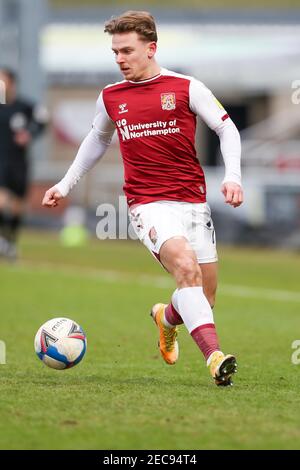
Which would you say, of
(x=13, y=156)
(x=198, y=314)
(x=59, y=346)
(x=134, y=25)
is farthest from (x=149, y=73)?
(x=13, y=156)

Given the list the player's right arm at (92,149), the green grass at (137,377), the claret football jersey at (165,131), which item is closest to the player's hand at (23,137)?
the green grass at (137,377)

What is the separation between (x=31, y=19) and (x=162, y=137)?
101 ft

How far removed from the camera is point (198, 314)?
6945mm

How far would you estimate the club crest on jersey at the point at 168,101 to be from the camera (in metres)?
7.27

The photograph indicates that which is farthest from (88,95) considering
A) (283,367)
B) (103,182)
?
(283,367)

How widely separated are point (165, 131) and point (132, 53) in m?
0.52

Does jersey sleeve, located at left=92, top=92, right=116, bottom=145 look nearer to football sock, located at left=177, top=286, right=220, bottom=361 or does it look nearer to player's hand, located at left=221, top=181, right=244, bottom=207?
player's hand, located at left=221, top=181, right=244, bottom=207

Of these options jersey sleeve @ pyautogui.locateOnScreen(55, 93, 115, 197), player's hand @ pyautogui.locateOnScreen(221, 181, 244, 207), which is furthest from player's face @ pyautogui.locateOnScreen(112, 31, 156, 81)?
player's hand @ pyautogui.locateOnScreen(221, 181, 244, 207)

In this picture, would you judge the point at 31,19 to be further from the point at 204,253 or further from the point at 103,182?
the point at 204,253

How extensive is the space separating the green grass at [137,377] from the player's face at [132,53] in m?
1.92

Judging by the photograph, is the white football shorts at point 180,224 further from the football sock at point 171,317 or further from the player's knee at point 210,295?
the football sock at point 171,317

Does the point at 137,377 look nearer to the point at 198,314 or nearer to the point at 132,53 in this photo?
the point at 198,314

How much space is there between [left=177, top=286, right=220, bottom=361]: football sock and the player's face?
141cm

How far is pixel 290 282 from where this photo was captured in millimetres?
16453
